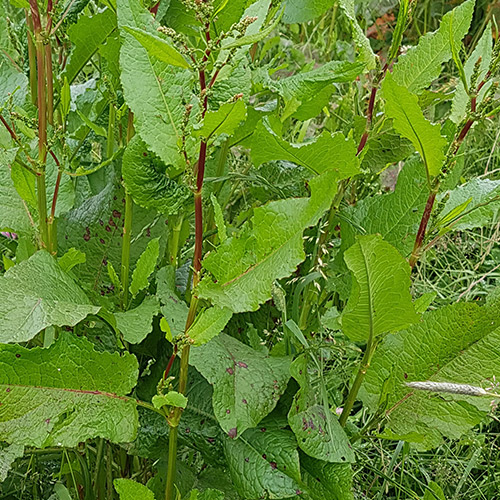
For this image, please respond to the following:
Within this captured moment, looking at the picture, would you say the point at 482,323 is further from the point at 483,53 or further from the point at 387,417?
the point at 483,53

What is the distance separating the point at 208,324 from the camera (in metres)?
0.53

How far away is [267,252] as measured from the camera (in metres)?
0.51

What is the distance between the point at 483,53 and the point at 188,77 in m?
0.30

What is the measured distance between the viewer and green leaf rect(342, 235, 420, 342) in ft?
1.73

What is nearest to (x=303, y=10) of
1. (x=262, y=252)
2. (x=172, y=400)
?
(x=262, y=252)

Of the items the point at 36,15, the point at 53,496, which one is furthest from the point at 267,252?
the point at 53,496

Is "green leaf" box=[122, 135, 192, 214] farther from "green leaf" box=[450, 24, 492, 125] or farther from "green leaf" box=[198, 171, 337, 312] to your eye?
"green leaf" box=[450, 24, 492, 125]

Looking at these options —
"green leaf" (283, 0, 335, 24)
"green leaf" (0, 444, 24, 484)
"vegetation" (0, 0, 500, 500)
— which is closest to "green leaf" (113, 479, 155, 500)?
"vegetation" (0, 0, 500, 500)

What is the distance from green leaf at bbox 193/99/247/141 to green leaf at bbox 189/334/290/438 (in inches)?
7.9

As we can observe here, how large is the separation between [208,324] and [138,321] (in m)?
0.10

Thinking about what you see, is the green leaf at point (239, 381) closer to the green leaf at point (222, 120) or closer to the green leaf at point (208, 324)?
the green leaf at point (208, 324)

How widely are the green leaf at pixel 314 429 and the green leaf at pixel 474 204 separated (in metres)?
0.20

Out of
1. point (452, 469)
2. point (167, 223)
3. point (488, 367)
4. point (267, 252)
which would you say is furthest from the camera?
point (452, 469)

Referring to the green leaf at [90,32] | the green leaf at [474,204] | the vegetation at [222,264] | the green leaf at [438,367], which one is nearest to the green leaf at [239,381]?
the vegetation at [222,264]
